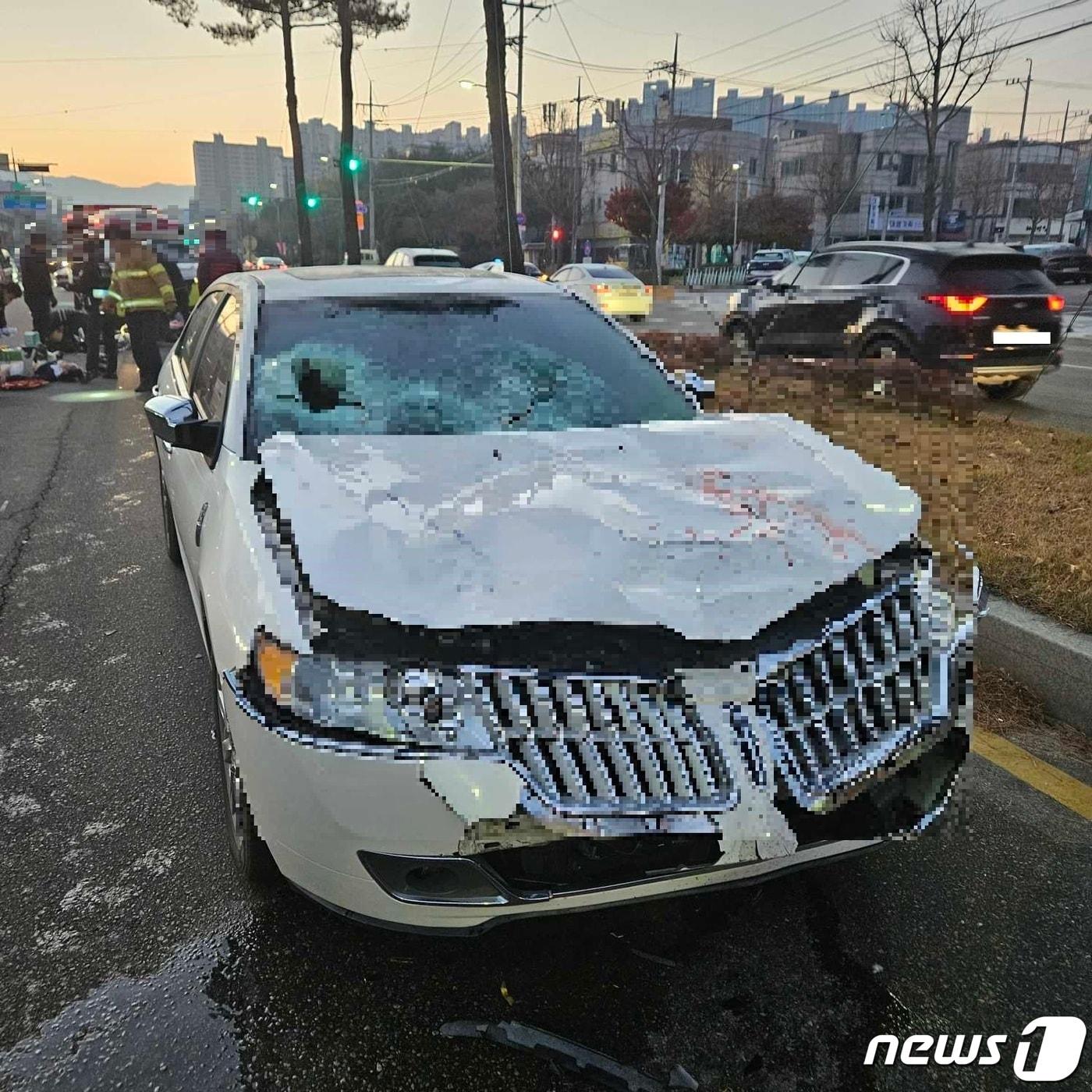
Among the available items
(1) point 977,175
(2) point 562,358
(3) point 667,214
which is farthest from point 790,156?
(2) point 562,358

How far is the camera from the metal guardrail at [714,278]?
145 ft

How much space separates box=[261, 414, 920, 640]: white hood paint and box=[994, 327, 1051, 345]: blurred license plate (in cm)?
746

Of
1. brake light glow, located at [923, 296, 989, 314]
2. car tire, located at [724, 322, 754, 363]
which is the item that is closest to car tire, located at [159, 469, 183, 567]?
car tire, located at [724, 322, 754, 363]

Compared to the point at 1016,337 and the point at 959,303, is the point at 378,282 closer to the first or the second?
the point at 959,303

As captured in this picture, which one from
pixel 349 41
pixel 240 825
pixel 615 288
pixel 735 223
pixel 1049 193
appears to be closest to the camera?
pixel 240 825

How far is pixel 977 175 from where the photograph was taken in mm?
69250

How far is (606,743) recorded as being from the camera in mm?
1823

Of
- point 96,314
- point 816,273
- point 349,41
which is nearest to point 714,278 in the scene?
point 349,41

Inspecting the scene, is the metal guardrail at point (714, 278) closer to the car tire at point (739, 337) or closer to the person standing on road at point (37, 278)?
the car tire at point (739, 337)

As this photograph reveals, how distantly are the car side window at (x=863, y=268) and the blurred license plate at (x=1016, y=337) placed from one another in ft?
3.79

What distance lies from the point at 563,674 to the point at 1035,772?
2034mm

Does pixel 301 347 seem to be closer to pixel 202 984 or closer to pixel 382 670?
pixel 382 670

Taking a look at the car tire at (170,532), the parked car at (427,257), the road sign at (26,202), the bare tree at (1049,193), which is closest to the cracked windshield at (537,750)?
the car tire at (170,532)

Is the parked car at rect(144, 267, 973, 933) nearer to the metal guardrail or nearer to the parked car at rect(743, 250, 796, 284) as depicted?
the parked car at rect(743, 250, 796, 284)
